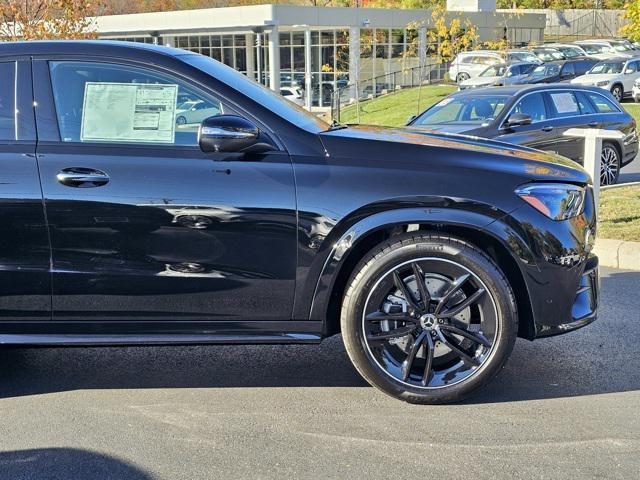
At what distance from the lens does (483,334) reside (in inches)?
155

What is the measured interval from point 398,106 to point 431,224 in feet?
84.2

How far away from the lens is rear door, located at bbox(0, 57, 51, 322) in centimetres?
383

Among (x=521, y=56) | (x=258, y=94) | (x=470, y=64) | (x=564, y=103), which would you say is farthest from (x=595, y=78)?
(x=258, y=94)

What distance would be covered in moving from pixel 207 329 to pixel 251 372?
2.24 feet

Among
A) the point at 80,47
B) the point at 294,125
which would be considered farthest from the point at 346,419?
the point at 80,47

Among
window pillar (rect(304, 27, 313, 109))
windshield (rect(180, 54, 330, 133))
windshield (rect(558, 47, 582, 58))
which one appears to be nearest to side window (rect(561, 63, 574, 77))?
windshield (rect(558, 47, 582, 58))

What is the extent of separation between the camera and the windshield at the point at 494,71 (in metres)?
30.4

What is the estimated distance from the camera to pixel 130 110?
13.1 ft

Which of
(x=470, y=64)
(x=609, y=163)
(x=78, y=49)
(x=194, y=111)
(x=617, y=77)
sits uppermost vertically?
(x=470, y=64)

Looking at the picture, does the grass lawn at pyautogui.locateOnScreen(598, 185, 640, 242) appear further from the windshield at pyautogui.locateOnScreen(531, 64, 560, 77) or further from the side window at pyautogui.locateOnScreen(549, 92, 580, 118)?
the windshield at pyautogui.locateOnScreen(531, 64, 560, 77)

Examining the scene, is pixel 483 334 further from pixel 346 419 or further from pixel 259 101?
pixel 259 101

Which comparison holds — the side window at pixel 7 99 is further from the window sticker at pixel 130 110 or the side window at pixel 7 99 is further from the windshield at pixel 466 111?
the windshield at pixel 466 111

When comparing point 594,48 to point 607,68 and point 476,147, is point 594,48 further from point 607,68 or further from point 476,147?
point 476,147

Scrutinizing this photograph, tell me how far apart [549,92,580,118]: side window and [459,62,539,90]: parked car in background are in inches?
689
